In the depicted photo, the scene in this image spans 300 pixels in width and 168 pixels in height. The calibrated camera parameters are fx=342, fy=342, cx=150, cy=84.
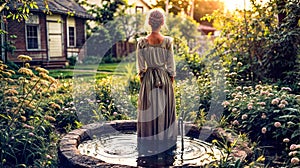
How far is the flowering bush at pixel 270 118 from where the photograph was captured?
4.82 meters

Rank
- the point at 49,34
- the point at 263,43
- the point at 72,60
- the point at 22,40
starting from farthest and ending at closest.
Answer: the point at 72,60
the point at 49,34
the point at 22,40
the point at 263,43

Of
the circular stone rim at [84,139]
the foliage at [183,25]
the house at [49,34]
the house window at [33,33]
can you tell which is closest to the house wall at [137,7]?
the foliage at [183,25]

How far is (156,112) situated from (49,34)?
1493cm

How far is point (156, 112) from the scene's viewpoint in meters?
4.32

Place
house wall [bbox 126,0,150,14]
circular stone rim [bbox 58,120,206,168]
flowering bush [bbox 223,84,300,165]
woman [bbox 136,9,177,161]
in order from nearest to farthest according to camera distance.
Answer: circular stone rim [bbox 58,120,206,168]
woman [bbox 136,9,177,161]
flowering bush [bbox 223,84,300,165]
house wall [bbox 126,0,150,14]

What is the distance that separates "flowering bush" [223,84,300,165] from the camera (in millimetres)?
4816

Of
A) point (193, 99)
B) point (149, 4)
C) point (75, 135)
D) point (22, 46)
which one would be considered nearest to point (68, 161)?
point (75, 135)

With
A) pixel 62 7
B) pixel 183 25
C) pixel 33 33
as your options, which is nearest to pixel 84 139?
pixel 33 33

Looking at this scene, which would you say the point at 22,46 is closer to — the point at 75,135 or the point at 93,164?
the point at 75,135

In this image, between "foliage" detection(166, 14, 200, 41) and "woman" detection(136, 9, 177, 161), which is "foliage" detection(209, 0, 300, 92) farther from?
"foliage" detection(166, 14, 200, 41)

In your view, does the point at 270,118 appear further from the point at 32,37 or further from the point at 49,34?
the point at 49,34

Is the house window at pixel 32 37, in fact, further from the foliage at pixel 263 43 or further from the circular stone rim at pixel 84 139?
the circular stone rim at pixel 84 139

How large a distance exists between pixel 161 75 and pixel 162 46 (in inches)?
14.6

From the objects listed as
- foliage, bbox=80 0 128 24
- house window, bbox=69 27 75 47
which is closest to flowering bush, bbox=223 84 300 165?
house window, bbox=69 27 75 47
